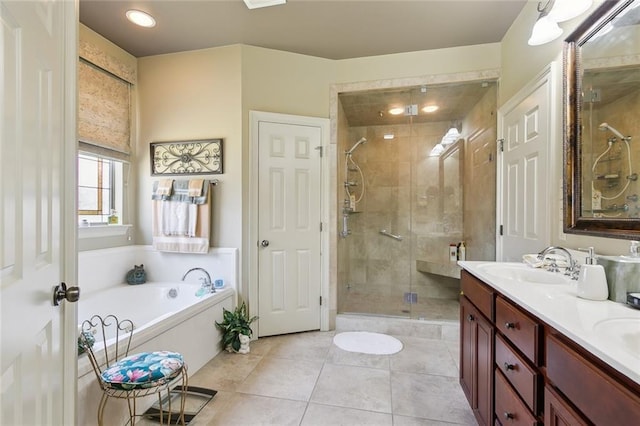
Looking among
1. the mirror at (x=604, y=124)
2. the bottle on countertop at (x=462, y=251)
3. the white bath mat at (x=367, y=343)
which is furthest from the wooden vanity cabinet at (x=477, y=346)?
the bottle on countertop at (x=462, y=251)

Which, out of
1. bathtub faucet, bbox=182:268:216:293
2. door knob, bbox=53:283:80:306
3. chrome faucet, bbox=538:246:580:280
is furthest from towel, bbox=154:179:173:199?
chrome faucet, bbox=538:246:580:280

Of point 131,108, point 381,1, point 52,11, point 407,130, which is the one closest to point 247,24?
point 381,1

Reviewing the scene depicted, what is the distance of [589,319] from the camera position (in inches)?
35.4

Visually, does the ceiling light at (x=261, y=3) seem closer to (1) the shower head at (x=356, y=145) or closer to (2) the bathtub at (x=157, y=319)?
(1) the shower head at (x=356, y=145)

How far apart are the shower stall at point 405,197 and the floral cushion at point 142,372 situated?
1.90m

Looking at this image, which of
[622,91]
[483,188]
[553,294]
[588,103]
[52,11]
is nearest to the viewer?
[52,11]

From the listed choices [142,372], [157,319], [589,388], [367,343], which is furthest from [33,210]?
[367,343]

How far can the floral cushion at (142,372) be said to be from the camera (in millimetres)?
1367

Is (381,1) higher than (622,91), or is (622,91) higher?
(381,1)

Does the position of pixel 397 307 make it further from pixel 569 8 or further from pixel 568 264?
pixel 569 8

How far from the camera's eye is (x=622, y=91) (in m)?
1.31

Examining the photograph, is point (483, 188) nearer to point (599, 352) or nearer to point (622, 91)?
point (622, 91)

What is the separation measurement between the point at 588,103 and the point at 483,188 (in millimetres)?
1585

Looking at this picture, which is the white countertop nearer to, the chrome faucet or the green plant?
the chrome faucet
